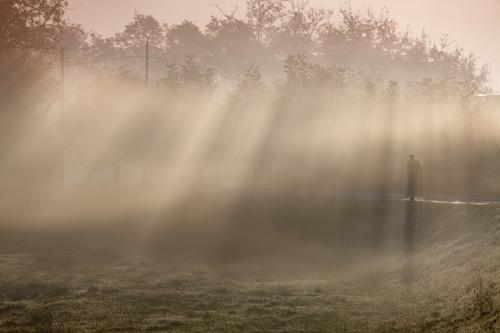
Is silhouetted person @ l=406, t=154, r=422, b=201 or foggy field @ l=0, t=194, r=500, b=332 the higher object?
silhouetted person @ l=406, t=154, r=422, b=201

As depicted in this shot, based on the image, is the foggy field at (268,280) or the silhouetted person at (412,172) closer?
the foggy field at (268,280)

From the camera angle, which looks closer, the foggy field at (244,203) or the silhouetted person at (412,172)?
the foggy field at (244,203)

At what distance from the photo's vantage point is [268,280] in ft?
112

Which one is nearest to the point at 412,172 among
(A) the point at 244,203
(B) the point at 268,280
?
(B) the point at 268,280

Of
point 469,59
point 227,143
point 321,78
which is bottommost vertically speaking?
point 227,143

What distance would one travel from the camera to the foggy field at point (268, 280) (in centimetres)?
2311

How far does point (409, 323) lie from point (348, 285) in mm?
9112

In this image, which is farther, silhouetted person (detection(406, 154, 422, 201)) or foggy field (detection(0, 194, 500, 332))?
silhouetted person (detection(406, 154, 422, 201))

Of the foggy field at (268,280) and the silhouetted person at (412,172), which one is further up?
the silhouetted person at (412,172)

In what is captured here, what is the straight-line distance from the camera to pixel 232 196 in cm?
4994

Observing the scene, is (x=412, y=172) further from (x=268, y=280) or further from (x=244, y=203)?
(x=244, y=203)

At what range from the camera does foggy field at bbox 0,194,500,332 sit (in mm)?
23109

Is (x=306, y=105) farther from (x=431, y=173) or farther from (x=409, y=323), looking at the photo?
(x=409, y=323)

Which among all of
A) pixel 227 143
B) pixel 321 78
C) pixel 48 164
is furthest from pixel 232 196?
pixel 48 164
